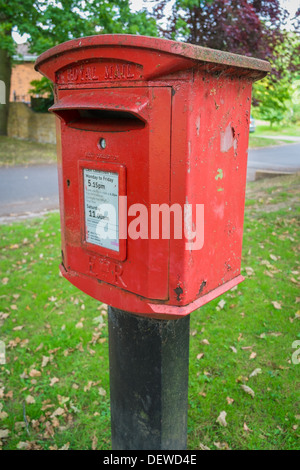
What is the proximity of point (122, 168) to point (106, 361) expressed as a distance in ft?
7.18

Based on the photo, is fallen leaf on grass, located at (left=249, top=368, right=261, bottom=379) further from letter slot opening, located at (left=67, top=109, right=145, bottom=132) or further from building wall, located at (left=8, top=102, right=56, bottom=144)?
building wall, located at (left=8, top=102, right=56, bottom=144)

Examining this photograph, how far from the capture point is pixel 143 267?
1.41 m

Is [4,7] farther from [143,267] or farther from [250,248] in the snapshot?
[143,267]

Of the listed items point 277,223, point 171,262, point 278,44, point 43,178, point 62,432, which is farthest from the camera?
point 43,178

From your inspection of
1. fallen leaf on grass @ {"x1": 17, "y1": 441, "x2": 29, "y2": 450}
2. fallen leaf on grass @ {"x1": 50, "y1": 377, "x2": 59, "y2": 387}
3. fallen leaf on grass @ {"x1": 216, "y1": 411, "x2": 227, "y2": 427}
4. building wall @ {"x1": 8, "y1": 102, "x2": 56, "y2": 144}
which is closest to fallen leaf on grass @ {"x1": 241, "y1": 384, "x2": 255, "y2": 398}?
fallen leaf on grass @ {"x1": 216, "y1": 411, "x2": 227, "y2": 427}

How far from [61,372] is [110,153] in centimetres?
220

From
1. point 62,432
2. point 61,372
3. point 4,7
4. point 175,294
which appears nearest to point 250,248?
point 61,372

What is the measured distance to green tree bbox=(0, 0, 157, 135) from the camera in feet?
27.9

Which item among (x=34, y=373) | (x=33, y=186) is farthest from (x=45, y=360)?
(x=33, y=186)

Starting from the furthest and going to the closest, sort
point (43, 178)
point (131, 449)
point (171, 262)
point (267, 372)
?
point (43, 178) < point (267, 372) < point (131, 449) < point (171, 262)

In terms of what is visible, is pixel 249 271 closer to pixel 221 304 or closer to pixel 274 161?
pixel 221 304

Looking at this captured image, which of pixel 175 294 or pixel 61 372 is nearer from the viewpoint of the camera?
pixel 175 294

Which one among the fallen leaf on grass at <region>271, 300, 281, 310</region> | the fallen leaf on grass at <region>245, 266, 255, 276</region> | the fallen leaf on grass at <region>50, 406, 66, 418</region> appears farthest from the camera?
the fallen leaf on grass at <region>245, 266, 255, 276</region>

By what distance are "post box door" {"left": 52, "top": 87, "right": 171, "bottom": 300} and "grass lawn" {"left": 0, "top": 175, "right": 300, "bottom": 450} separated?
1.54 meters
